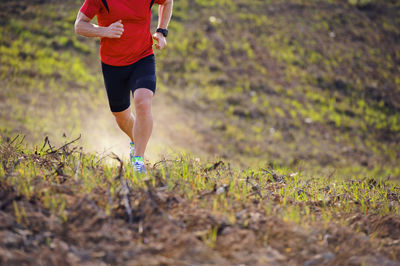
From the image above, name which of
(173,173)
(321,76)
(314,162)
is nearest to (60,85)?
(314,162)

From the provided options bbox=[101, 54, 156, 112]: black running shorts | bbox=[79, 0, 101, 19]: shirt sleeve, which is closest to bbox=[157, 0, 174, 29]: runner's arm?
bbox=[101, 54, 156, 112]: black running shorts

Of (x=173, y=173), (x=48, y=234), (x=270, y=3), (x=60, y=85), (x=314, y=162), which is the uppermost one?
(x=48, y=234)

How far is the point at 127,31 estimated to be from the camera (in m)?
4.94

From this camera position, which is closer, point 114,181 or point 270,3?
point 114,181

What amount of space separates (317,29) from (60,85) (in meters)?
15.0

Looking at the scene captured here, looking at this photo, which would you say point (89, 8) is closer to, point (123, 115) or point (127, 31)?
point (127, 31)

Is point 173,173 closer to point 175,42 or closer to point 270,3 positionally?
point 175,42

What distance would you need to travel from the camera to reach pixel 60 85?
1658 centimetres

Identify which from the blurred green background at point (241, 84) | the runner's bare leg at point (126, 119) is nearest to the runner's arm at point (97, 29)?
the runner's bare leg at point (126, 119)

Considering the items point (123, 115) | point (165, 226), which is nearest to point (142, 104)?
point (123, 115)

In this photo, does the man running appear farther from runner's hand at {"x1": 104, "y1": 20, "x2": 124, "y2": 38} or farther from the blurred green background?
the blurred green background

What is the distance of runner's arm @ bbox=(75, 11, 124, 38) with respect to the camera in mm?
4684

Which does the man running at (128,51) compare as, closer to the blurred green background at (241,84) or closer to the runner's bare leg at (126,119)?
the runner's bare leg at (126,119)

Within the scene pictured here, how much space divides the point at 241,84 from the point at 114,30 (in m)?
15.0
